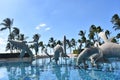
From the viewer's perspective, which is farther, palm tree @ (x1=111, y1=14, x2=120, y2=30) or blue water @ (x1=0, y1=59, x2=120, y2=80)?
palm tree @ (x1=111, y1=14, x2=120, y2=30)

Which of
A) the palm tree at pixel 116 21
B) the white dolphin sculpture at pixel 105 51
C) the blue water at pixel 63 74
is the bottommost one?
the blue water at pixel 63 74

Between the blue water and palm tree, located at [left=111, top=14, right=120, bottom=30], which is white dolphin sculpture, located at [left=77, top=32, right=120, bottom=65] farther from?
palm tree, located at [left=111, top=14, right=120, bottom=30]

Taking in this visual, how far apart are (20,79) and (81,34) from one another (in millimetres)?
62477

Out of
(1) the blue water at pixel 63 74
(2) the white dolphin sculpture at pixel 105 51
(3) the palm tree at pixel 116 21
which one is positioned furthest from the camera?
(3) the palm tree at pixel 116 21

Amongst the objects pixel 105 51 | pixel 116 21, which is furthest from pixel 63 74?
pixel 116 21

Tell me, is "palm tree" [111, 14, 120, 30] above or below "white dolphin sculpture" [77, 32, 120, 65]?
above

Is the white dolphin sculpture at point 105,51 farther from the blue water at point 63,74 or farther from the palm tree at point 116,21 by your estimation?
the palm tree at point 116,21

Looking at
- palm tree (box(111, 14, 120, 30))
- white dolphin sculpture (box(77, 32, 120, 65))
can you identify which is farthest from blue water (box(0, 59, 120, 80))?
palm tree (box(111, 14, 120, 30))

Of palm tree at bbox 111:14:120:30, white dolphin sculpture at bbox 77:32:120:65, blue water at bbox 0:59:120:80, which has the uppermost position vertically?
palm tree at bbox 111:14:120:30

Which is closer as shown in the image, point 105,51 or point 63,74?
point 105,51

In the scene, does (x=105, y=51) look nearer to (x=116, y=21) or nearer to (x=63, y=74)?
(x=63, y=74)

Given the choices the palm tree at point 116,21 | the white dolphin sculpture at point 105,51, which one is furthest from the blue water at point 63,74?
the palm tree at point 116,21

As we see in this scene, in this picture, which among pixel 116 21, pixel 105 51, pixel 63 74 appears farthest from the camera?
pixel 116 21

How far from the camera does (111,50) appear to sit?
755 inches
